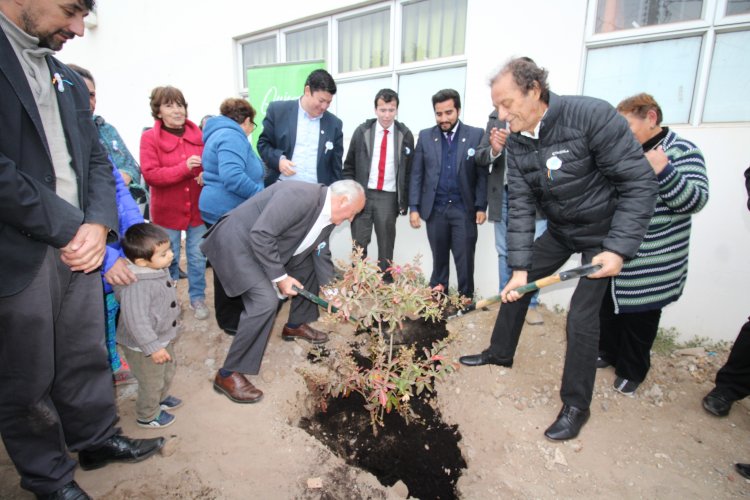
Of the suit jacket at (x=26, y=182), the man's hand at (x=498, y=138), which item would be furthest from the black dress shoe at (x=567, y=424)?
the suit jacket at (x=26, y=182)

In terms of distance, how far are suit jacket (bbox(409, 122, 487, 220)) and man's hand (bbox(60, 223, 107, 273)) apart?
286cm

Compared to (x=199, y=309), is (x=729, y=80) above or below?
above

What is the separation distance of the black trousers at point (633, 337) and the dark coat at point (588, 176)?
0.72 metres

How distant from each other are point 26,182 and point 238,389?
176 centimetres

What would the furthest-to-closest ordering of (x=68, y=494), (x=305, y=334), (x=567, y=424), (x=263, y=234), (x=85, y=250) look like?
(x=305, y=334), (x=263, y=234), (x=567, y=424), (x=68, y=494), (x=85, y=250)

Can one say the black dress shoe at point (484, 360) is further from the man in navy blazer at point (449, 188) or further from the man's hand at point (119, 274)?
the man's hand at point (119, 274)

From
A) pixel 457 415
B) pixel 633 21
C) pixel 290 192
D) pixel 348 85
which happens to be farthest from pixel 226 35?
pixel 457 415

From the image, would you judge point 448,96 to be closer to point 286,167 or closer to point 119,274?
point 286,167

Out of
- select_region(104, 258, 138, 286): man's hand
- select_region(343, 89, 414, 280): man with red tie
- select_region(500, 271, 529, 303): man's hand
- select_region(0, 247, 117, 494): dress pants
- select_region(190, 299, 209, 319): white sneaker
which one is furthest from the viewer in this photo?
select_region(343, 89, 414, 280): man with red tie

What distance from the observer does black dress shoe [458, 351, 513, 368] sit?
302 centimetres

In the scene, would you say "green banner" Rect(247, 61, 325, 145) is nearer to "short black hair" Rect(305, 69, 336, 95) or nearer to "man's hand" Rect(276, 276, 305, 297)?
"short black hair" Rect(305, 69, 336, 95)

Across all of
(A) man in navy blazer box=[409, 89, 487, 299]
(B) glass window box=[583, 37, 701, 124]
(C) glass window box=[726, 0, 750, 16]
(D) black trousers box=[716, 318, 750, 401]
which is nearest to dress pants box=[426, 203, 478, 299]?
(A) man in navy blazer box=[409, 89, 487, 299]

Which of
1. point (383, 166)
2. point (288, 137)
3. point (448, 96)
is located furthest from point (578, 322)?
point (288, 137)

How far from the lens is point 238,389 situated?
8.91 feet
